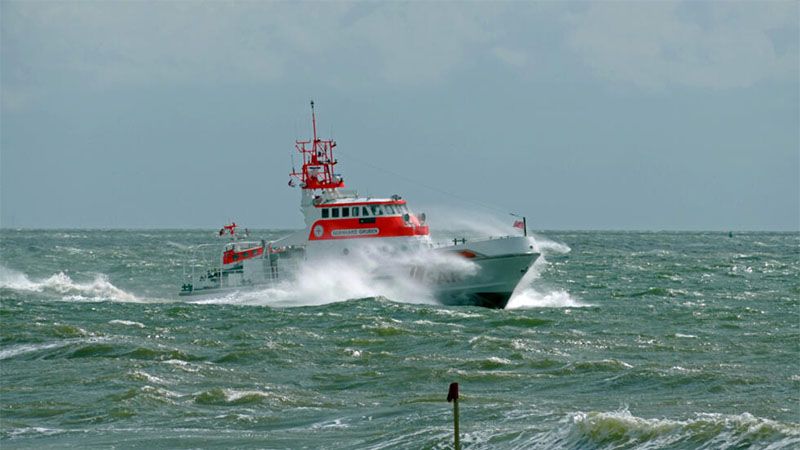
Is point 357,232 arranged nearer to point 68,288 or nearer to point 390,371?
point 390,371

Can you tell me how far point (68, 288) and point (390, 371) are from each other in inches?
1358

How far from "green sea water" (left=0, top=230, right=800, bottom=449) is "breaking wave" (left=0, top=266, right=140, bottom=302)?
3478mm

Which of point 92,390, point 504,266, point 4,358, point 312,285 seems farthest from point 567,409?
point 312,285

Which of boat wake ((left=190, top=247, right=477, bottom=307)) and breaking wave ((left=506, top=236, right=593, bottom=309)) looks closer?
boat wake ((left=190, top=247, right=477, bottom=307))

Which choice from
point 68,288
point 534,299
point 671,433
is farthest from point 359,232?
point 671,433

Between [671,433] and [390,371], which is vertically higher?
[390,371]

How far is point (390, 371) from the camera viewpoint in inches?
1002

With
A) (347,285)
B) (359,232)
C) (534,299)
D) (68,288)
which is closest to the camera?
(359,232)

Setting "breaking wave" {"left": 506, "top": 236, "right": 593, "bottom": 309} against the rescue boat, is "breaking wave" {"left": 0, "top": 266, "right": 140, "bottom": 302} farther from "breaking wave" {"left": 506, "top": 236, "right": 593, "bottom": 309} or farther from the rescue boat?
"breaking wave" {"left": 506, "top": 236, "right": 593, "bottom": 309}

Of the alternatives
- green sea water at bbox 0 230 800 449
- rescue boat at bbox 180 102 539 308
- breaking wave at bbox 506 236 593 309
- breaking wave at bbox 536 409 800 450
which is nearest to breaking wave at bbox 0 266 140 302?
green sea water at bbox 0 230 800 449

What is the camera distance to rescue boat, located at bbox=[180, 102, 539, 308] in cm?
3975

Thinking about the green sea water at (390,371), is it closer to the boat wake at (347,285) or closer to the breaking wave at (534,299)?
the boat wake at (347,285)

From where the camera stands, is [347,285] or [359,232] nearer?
[359,232]

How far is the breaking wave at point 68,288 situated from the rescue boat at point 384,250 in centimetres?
850
